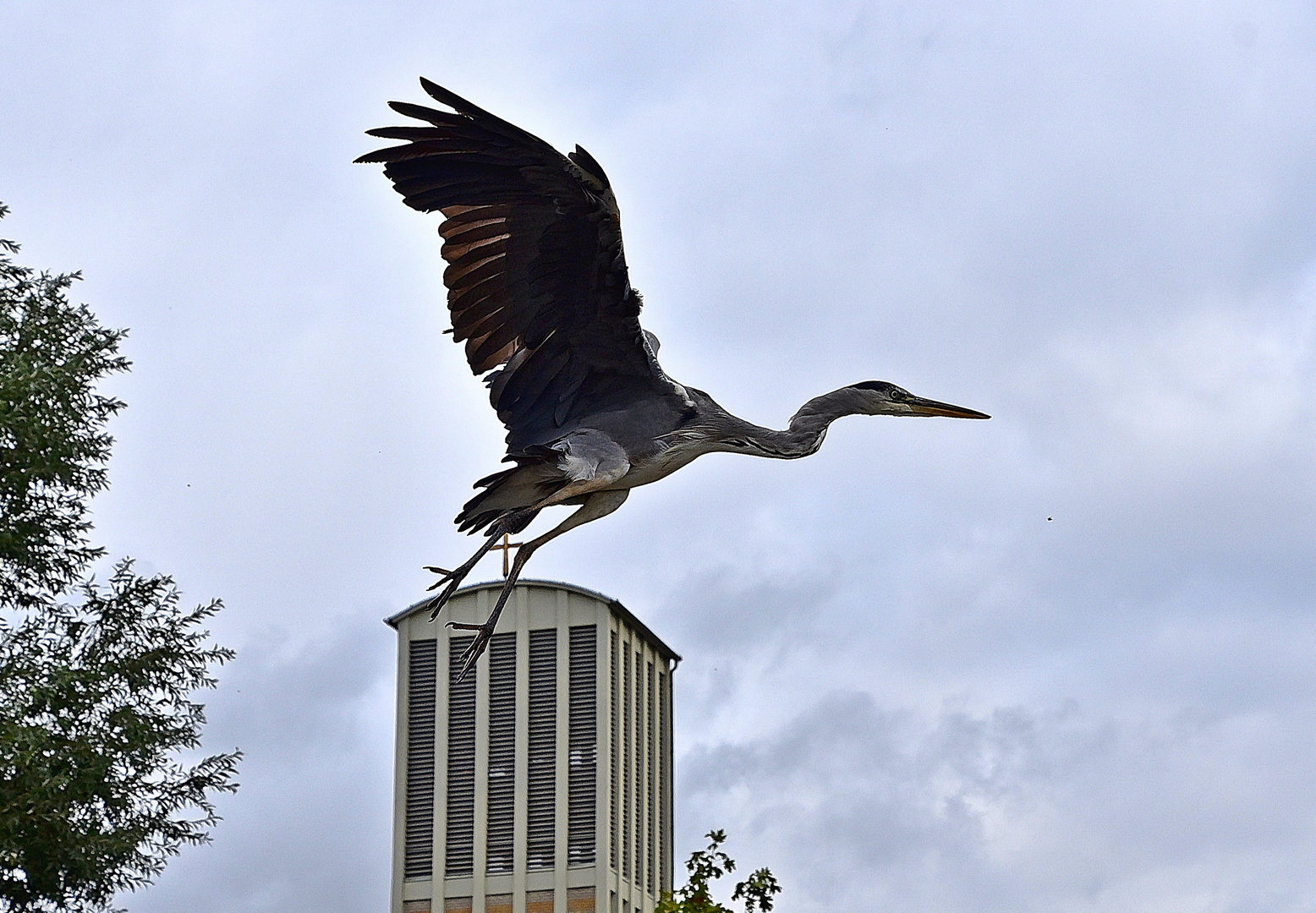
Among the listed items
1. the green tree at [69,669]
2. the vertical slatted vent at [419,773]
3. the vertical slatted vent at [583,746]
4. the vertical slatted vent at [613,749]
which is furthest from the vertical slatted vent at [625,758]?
the green tree at [69,669]

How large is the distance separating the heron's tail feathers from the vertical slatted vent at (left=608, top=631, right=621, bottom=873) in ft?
105

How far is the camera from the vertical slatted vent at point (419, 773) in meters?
40.4

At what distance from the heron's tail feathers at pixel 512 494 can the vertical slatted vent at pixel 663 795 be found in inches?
1446

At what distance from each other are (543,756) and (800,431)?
1285 inches

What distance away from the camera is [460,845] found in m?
40.4

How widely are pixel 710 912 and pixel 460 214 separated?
830 cm

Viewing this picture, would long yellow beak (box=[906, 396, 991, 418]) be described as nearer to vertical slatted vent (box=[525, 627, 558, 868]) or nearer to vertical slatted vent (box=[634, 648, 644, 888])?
vertical slatted vent (box=[525, 627, 558, 868])

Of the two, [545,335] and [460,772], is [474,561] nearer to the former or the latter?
[545,335]

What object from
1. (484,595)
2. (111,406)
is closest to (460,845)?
(484,595)

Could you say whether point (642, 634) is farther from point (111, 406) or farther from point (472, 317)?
point (472, 317)

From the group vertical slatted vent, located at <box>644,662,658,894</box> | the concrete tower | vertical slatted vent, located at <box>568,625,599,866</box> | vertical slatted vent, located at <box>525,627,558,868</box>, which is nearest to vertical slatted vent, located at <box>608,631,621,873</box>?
the concrete tower

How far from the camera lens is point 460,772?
Result: 40.7 meters

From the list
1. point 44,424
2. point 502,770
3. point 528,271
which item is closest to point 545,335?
point 528,271

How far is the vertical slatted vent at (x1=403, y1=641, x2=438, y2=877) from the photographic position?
40.4 metres
